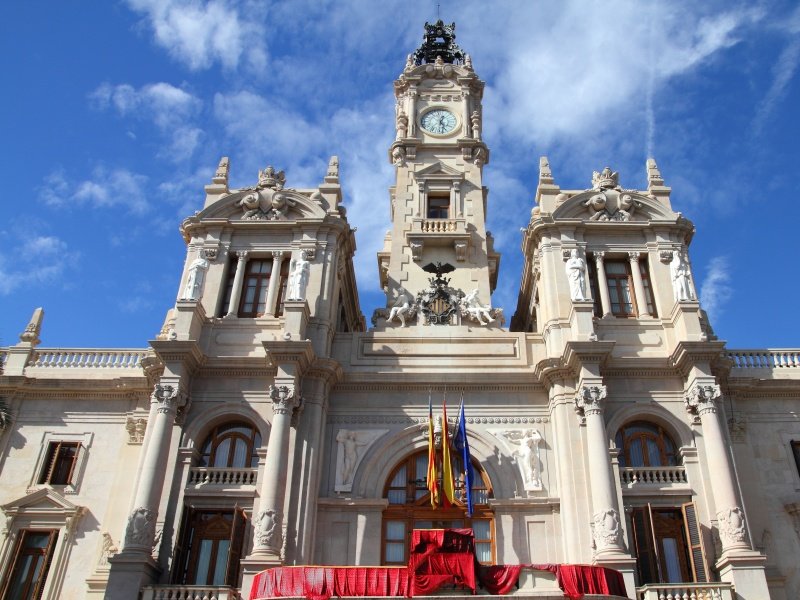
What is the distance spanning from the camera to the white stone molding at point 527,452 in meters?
26.2

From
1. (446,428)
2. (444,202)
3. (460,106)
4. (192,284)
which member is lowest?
(446,428)

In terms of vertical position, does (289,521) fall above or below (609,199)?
below

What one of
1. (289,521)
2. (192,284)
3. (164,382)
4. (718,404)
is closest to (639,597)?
(718,404)

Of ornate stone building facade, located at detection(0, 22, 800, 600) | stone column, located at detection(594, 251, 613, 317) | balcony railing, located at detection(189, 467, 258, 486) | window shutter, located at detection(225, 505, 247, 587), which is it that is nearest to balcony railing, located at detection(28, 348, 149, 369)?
ornate stone building facade, located at detection(0, 22, 800, 600)

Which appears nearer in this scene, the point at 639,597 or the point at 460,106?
the point at 639,597

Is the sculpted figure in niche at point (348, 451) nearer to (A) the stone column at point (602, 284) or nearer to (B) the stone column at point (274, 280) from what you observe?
(B) the stone column at point (274, 280)

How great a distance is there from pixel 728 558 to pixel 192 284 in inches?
796

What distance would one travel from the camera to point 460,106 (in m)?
40.3

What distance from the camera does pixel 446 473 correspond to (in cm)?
2522

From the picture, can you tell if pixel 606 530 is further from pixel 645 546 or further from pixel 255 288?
pixel 255 288

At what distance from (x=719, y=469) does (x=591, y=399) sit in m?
4.34

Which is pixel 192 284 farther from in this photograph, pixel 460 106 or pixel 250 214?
pixel 460 106

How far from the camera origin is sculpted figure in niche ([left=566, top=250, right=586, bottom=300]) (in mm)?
29266

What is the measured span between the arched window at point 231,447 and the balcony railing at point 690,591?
12899 millimetres
